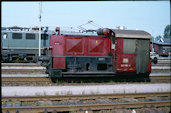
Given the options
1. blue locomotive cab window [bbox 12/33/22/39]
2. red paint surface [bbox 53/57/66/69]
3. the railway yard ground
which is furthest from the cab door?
blue locomotive cab window [bbox 12/33/22/39]

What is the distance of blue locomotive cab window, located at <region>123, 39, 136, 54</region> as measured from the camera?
11.9m

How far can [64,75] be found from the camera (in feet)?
37.3

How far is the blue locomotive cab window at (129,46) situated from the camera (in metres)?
11.9

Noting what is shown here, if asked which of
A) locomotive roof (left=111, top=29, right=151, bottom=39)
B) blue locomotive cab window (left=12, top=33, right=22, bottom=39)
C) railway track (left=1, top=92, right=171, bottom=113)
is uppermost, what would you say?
blue locomotive cab window (left=12, top=33, right=22, bottom=39)

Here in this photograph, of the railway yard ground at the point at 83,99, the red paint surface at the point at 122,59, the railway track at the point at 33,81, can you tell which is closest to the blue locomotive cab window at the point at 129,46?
the red paint surface at the point at 122,59

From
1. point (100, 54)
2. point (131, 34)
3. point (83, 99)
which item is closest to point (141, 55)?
point (131, 34)

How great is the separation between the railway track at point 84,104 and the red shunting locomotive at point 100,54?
339 centimetres

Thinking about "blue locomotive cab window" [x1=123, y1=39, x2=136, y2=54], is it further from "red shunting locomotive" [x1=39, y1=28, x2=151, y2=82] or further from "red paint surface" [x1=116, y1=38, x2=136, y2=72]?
"red paint surface" [x1=116, y1=38, x2=136, y2=72]

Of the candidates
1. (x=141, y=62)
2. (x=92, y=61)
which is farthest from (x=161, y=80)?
(x=92, y=61)

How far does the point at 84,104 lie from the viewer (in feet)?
22.7

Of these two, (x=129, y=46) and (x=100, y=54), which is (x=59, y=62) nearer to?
(x=100, y=54)

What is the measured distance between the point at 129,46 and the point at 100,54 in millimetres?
1770

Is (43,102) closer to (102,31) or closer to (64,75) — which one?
(64,75)

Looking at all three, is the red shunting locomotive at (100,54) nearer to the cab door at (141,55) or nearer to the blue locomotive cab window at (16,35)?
the cab door at (141,55)
